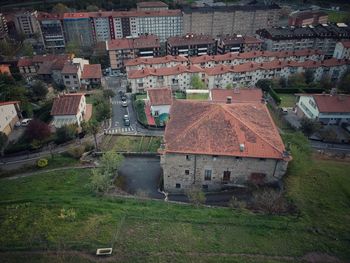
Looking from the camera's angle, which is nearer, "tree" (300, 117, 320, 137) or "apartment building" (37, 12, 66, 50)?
"tree" (300, 117, 320, 137)

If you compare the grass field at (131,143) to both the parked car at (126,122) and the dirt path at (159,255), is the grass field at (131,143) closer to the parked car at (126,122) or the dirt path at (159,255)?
the parked car at (126,122)

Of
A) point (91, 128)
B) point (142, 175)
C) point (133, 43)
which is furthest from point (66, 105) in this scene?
point (133, 43)

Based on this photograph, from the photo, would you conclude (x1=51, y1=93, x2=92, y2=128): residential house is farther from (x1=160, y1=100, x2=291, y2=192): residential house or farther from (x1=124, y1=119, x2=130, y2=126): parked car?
(x1=160, y1=100, x2=291, y2=192): residential house

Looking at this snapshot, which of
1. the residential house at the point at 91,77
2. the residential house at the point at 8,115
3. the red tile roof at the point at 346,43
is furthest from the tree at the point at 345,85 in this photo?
the residential house at the point at 8,115

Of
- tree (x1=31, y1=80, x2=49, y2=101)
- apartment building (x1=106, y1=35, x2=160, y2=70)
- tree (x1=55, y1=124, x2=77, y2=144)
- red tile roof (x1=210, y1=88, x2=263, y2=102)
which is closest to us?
tree (x1=55, y1=124, x2=77, y2=144)

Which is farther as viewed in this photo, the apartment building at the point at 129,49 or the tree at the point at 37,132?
the apartment building at the point at 129,49

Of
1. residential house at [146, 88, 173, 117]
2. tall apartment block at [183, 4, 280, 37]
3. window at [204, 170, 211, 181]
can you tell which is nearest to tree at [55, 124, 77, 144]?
residential house at [146, 88, 173, 117]

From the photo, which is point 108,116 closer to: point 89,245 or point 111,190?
point 111,190

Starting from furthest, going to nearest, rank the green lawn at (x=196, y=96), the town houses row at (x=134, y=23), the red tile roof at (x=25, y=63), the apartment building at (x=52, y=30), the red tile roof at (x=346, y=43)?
the town houses row at (x=134, y=23)
the apartment building at (x=52, y=30)
the red tile roof at (x=346, y=43)
the red tile roof at (x=25, y=63)
the green lawn at (x=196, y=96)

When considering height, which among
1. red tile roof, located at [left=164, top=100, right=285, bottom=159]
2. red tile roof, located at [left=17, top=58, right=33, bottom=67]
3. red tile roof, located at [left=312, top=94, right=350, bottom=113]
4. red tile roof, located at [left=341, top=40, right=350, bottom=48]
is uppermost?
red tile roof, located at [left=164, top=100, right=285, bottom=159]
